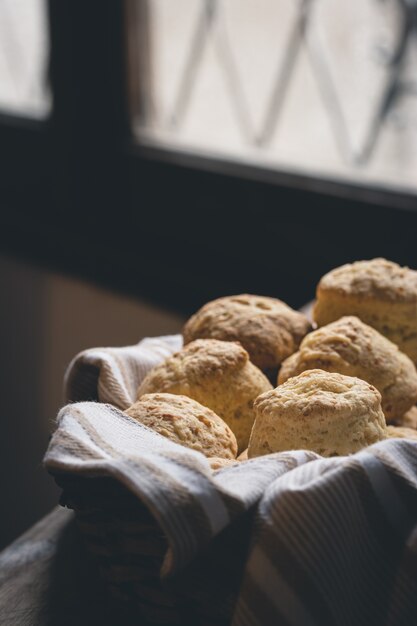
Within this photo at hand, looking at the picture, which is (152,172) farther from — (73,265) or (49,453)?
(49,453)

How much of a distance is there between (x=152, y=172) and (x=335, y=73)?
681 millimetres

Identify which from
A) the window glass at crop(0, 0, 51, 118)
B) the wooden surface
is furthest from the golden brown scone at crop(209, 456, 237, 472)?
the window glass at crop(0, 0, 51, 118)

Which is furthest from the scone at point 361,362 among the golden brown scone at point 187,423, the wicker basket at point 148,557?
the wicker basket at point 148,557

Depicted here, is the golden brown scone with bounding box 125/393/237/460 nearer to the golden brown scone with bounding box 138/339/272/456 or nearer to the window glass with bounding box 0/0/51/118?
the golden brown scone with bounding box 138/339/272/456

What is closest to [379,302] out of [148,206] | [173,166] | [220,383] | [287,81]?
[220,383]

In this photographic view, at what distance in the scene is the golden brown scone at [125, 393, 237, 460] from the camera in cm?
68

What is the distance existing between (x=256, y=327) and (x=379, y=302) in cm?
15

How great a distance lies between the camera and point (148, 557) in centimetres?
60

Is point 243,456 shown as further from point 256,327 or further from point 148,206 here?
point 148,206

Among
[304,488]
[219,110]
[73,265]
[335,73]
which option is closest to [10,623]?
[304,488]

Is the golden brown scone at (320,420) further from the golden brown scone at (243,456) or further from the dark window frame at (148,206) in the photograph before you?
the dark window frame at (148,206)

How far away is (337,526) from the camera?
57cm

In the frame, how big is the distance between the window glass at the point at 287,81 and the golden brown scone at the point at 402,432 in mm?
1168

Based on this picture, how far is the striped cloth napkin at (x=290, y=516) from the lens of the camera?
555 mm
